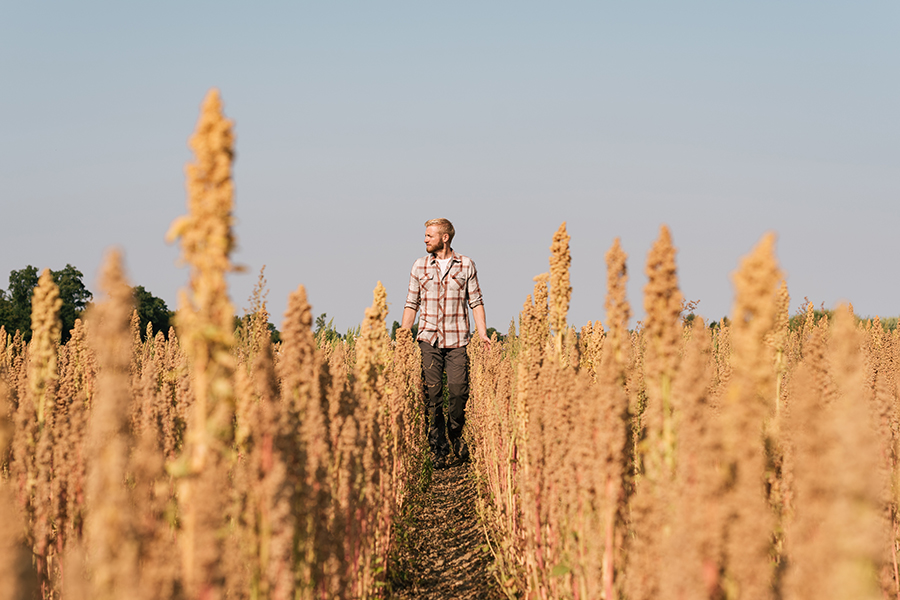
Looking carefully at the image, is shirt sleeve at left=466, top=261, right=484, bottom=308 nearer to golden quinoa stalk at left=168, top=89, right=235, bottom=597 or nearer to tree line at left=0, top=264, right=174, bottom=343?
golden quinoa stalk at left=168, top=89, right=235, bottom=597

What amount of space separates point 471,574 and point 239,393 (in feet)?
10.2

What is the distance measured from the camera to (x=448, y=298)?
27.3 ft

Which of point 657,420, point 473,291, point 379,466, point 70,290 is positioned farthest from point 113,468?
point 70,290

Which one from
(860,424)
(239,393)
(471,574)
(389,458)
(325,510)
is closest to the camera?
(860,424)

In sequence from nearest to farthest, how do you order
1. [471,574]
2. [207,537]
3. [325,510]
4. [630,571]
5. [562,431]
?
[207,537] < [630,571] < [325,510] < [562,431] < [471,574]

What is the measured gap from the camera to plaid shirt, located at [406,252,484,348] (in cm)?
834

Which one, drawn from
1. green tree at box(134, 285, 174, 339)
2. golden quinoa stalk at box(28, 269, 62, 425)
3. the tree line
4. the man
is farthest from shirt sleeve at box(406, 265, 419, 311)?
green tree at box(134, 285, 174, 339)

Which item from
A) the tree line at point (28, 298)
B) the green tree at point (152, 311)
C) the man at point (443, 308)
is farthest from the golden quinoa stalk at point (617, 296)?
the green tree at point (152, 311)

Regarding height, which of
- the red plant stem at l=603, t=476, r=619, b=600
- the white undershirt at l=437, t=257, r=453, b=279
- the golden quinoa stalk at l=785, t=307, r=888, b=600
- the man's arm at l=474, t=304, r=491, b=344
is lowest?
the red plant stem at l=603, t=476, r=619, b=600

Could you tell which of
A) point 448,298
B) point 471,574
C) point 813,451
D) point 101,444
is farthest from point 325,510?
point 448,298

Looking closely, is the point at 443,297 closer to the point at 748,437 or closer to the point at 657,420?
the point at 657,420

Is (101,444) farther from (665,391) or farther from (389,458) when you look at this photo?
(389,458)

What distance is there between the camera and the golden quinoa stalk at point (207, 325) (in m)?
1.56

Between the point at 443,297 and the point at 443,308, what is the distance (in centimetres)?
13
